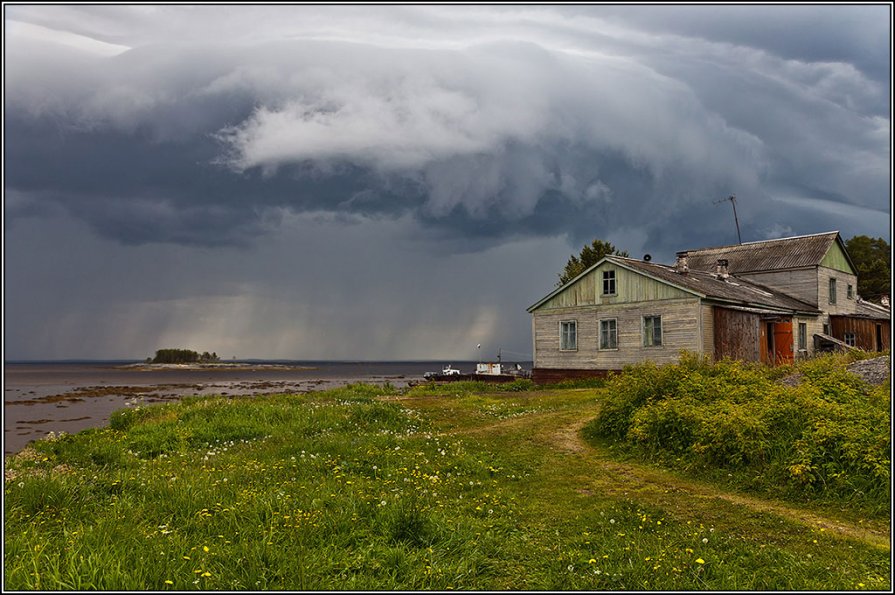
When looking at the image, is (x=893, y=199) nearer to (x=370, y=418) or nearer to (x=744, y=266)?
(x=370, y=418)

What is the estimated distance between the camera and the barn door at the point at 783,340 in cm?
3634

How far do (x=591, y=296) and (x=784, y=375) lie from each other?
21.2m

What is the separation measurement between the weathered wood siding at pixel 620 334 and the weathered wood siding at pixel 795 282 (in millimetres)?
14941

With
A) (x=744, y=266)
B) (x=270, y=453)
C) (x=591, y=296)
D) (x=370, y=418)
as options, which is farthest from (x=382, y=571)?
(x=744, y=266)

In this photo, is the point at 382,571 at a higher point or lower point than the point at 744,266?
lower

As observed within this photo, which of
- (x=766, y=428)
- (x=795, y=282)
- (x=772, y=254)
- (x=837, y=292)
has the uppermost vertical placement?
(x=772, y=254)

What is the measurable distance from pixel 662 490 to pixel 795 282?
131 feet

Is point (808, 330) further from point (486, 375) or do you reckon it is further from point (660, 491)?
point (660, 491)

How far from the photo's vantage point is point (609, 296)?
37.4 meters

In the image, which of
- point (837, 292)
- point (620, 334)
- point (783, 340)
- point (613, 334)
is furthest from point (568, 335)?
point (837, 292)

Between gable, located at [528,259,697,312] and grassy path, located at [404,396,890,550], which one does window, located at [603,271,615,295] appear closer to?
gable, located at [528,259,697,312]

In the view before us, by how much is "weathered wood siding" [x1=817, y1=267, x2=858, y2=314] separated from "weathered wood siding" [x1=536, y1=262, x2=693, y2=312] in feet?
51.3

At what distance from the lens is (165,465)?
12.0m

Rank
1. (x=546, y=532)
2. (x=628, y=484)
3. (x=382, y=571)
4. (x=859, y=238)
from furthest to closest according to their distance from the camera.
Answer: (x=859, y=238) → (x=628, y=484) → (x=546, y=532) → (x=382, y=571)
